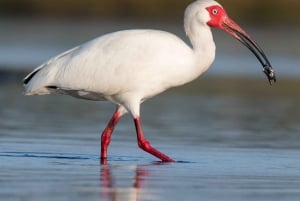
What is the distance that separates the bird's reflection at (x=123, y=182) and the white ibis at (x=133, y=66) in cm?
119

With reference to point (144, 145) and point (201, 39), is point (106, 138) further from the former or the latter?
point (201, 39)

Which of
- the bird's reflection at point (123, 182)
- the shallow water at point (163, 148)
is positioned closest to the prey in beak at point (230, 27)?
the shallow water at point (163, 148)

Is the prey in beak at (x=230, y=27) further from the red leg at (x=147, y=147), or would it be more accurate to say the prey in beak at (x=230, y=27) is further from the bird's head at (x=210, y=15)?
the red leg at (x=147, y=147)

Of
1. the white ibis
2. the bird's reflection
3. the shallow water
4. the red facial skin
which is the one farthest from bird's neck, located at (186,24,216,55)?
the bird's reflection

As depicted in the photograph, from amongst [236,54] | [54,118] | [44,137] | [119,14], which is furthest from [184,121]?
[119,14]

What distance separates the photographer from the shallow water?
13453 mm

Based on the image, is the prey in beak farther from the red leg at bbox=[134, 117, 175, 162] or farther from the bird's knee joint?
the bird's knee joint

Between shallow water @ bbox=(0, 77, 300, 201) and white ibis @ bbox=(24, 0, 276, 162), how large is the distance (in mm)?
760

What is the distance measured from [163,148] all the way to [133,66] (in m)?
1.55

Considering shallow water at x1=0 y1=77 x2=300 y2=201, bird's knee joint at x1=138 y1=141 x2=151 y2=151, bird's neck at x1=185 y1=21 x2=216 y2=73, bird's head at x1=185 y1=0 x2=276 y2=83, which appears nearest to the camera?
shallow water at x1=0 y1=77 x2=300 y2=201

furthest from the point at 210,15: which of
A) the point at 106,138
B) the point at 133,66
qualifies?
the point at 106,138

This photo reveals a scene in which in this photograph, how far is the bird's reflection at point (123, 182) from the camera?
13.0 meters

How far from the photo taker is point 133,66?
16.8 meters

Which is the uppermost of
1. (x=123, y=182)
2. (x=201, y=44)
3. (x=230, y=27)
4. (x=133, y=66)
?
(x=230, y=27)
